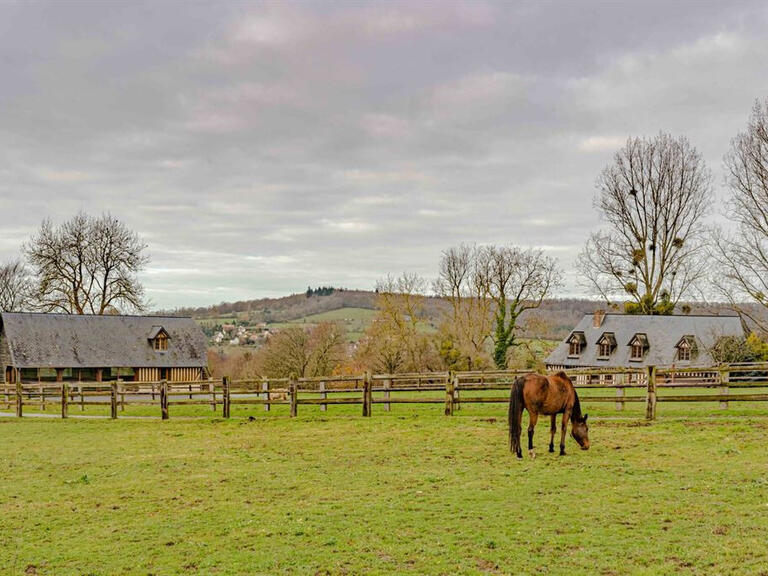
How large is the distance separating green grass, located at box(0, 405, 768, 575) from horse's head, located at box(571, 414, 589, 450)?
38cm

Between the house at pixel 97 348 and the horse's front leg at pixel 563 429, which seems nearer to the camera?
the horse's front leg at pixel 563 429

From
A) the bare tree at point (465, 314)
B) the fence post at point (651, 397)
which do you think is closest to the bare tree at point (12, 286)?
the bare tree at point (465, 314)

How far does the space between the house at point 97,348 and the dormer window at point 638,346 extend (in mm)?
31799

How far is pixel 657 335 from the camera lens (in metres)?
49.1

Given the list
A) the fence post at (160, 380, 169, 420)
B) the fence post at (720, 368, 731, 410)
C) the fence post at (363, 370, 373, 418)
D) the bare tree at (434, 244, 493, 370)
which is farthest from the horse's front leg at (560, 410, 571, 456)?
the bare tree at (434, 244, 493, 370)

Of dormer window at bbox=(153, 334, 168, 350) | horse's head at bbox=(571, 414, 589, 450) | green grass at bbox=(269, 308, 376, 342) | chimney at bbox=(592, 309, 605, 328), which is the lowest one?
horse's head at bbox=(571, 414, 589, 450)

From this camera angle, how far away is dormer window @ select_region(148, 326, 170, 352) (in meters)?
47.2

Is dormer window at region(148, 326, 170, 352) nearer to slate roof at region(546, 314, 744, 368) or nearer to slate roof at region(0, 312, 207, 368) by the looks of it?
slate roof at region(0, 312, 207, 368)

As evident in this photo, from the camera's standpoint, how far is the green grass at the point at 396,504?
7223mm

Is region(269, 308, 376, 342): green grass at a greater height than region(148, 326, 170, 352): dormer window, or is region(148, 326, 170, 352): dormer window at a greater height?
region(269, 308, 376, 342): green grass

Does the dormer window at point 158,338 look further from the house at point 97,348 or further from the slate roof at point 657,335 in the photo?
the slate roof at point 657,335

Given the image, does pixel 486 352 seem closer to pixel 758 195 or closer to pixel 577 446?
pixel 758 195

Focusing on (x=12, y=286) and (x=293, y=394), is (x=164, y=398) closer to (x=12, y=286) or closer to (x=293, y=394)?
(x=293, y=394)

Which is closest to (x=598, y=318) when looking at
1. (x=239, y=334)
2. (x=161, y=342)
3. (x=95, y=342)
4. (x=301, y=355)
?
(x=301, y=355)
